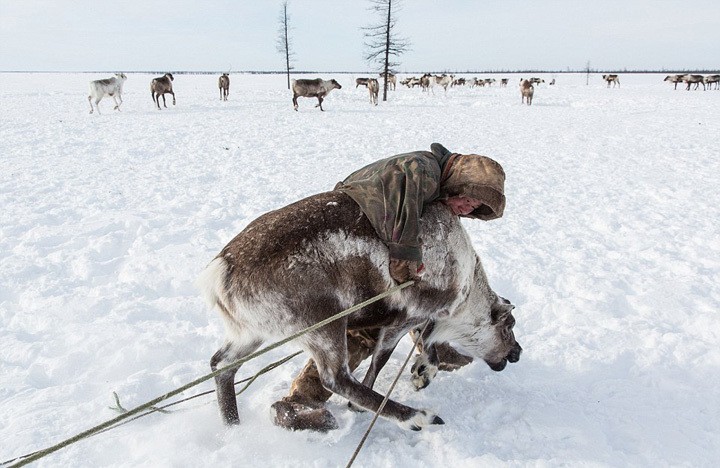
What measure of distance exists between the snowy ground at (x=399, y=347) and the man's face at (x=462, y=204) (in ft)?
3.84

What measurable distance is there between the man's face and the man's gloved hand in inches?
18.6

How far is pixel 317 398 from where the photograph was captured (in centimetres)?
285

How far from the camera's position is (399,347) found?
143 inches

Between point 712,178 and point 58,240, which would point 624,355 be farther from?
point 712,178

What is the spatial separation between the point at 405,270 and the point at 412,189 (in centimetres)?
46

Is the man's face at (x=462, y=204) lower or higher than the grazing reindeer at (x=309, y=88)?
lower

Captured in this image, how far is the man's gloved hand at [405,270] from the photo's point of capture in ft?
8.60

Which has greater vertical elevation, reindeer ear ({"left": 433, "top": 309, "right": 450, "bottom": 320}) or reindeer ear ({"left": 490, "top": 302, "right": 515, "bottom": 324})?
reindeer ear ({"left": 433, "top": 309, "right": 450, "bottom": 320})

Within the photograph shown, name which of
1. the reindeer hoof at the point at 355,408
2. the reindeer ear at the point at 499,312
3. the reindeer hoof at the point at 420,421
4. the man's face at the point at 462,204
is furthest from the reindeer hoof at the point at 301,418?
the man's face at the point at 462,204

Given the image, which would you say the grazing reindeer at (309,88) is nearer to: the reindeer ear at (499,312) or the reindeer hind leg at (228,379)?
the reindeer ear at (499,312)

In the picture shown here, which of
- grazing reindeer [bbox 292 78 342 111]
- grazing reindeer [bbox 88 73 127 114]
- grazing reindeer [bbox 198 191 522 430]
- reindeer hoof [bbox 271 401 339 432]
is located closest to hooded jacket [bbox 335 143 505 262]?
grazing reindeer [bbox 198 191 522 430]

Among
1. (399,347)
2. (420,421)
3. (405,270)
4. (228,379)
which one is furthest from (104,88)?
(420,421)

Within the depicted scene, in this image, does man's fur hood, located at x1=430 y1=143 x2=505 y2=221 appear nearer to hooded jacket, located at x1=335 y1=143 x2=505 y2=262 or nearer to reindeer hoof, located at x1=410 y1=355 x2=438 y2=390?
hooded jacket, located at x1=335 y1=143 x2=505 y2=262

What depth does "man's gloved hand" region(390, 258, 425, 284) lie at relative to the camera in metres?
2.62
